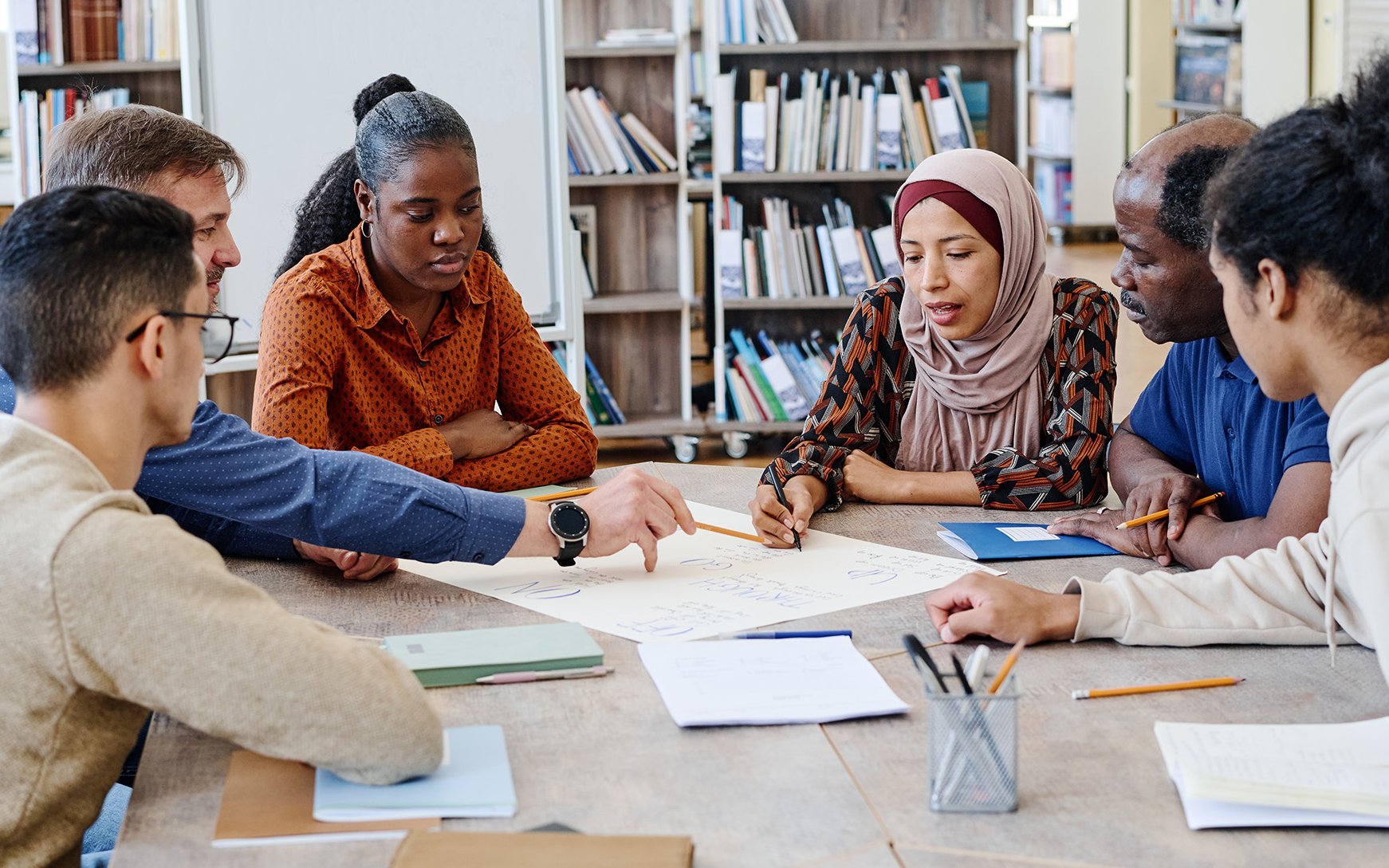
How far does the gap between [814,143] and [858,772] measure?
4.01 metres

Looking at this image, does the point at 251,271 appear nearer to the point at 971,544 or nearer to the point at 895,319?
the point at 895,319

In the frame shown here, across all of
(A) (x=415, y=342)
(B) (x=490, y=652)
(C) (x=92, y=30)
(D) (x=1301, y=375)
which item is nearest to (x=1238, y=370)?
(D) (x=1301, y=375)

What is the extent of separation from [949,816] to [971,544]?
0.76 m

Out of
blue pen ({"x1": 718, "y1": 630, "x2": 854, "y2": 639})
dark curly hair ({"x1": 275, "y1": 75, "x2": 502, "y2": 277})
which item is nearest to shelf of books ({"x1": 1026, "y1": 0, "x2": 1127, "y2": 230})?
dark curly hair ({"x1": 275, "y1": 75, "x2": 502, "y2": 277})

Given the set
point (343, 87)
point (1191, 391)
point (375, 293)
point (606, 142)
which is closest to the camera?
point (1191, 391)

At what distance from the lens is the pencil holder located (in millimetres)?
1021

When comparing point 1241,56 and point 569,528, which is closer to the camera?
point 569,528

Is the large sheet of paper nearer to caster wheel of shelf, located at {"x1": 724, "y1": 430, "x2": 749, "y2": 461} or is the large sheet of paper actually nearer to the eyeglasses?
the eyeglasses

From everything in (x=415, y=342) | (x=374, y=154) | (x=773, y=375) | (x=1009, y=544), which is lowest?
(x=773, y=375)

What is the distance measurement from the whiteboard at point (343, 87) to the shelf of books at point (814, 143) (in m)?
1.11

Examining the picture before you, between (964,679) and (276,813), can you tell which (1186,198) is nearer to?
(964,679)

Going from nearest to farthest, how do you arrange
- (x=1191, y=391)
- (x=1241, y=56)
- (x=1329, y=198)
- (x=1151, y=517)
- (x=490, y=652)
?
(x=1329, y=198) < (x=490, y=652) < (x=1151, y=517) < (x=1191, y=391) < (x=1241, y=56)

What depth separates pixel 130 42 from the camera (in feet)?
14.0

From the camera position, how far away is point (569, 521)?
1.69 metres
